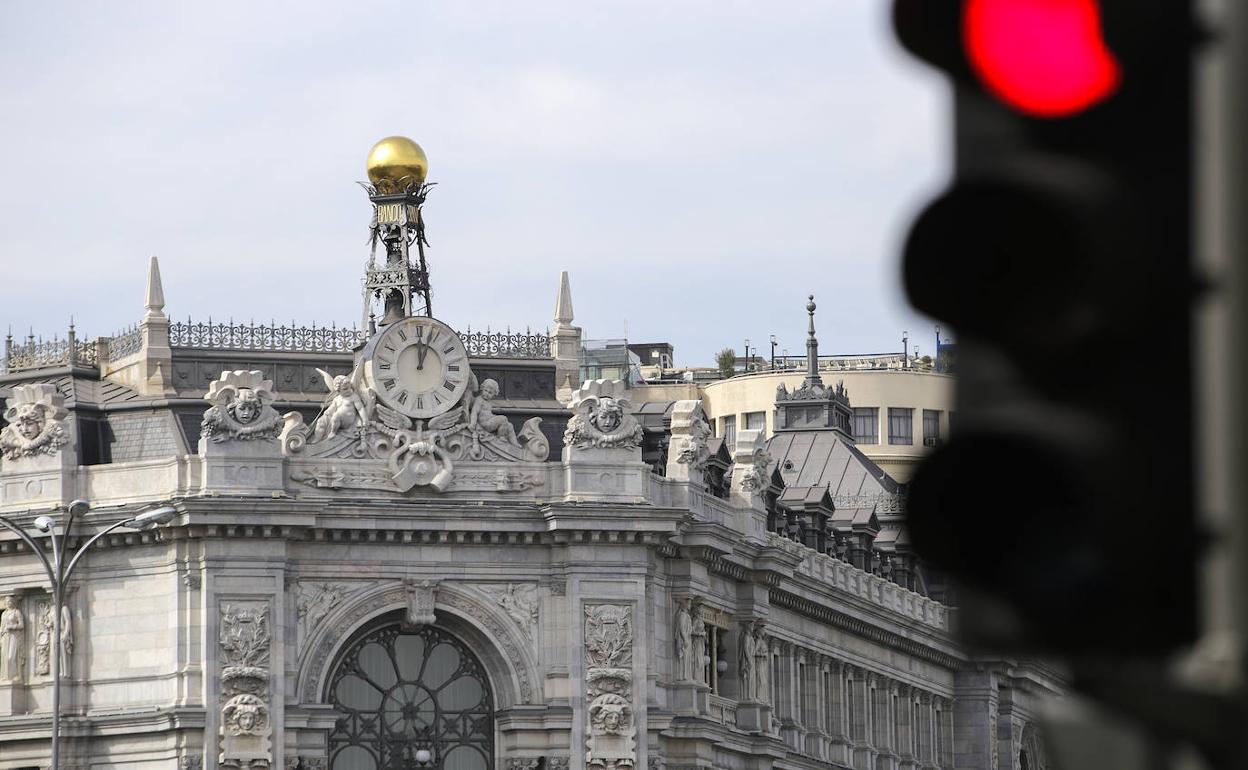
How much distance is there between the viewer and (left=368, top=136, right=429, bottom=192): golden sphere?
245 ft

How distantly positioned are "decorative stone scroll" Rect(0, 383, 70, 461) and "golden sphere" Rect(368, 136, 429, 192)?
10.8 m

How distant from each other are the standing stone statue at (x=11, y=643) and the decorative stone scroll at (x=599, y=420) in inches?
518

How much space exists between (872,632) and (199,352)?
26.6 m

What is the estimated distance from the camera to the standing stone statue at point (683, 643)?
7088 centimetres

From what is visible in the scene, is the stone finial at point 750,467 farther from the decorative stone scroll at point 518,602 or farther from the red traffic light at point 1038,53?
the red traffic light at point 1038,53

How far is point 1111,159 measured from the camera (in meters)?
4.63

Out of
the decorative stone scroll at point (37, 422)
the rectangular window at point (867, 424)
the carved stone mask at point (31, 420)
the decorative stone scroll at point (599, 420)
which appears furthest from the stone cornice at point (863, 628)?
the rectangular window at point (867, 424)

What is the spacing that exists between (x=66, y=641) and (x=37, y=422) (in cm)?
501

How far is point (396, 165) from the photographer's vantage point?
74.8 metres

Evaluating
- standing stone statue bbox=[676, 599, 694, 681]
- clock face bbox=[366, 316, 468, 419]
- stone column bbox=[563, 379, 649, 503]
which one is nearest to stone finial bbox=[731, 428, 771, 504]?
standing stone statue bbox=[676, 599, 694, 681]

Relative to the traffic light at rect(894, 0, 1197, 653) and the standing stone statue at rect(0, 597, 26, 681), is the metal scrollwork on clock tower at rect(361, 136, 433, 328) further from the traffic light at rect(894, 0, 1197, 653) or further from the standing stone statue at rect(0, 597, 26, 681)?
the traffic light at rect(894, 0, 1197, 653)

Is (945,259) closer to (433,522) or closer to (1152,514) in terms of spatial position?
(1152,514)

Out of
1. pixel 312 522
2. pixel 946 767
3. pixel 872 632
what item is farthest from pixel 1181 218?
pixel 946 767

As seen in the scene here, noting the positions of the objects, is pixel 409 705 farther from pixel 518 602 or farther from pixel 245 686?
pixel 245 686
